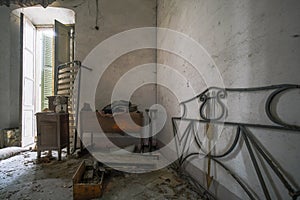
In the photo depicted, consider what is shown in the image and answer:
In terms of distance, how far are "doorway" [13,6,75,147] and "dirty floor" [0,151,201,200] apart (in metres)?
1.57

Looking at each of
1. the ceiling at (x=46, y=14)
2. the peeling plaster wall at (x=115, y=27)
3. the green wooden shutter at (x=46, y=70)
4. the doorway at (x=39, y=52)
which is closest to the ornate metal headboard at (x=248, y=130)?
the peeling plaster wall at (x=115, y=27)

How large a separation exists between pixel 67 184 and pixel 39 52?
3.59m

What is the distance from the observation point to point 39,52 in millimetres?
4277

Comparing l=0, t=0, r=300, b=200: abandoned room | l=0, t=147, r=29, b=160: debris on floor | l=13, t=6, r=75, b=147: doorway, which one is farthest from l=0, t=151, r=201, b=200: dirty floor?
l=13, t=6, r=75, b=147: doorway

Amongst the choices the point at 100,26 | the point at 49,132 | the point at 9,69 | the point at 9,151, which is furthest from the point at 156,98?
the point at 9,69

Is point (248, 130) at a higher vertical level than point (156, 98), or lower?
lower

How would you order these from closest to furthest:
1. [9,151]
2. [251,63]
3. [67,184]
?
[251,63] < [67,184] < [9,151]

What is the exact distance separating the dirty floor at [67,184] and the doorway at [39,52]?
5.16 feet

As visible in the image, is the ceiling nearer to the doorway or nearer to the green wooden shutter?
the doorway

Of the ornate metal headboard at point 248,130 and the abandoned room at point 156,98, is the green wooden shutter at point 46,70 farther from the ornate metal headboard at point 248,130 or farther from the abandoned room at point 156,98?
the ornate metal headboard at point 248,130

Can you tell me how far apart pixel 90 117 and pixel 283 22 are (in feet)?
8.77

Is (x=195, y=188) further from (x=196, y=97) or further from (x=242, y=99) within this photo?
(x=242, y=99)

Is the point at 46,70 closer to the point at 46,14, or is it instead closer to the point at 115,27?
the point at 46,14

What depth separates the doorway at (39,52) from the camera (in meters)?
3.68
